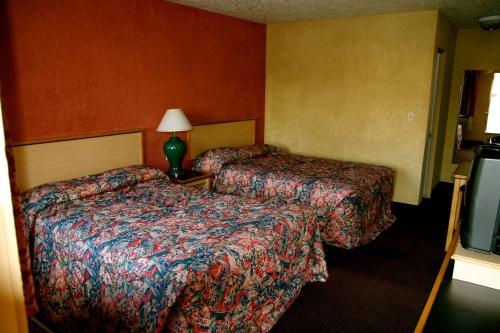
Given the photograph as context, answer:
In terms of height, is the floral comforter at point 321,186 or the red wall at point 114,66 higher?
the red wall at point 114,66

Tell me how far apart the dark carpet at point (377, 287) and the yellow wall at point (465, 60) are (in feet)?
7.05

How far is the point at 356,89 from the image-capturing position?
189 inches

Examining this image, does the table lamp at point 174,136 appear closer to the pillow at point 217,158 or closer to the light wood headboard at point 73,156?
the light wood headboard at point 73,156

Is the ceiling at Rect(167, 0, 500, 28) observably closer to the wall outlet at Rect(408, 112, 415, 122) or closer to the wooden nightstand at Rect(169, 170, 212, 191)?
the wall outlet at Rect(408, 112, 415, 122)

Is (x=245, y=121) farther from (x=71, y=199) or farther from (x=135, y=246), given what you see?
(x=135, y=246)

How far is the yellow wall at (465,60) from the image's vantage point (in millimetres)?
5203

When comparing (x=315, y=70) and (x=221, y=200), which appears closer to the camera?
(x=221, y=200)

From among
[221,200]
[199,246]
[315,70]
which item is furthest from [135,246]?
[315,70]

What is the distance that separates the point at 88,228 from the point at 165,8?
252cm

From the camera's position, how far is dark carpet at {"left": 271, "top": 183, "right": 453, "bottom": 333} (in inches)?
94.0

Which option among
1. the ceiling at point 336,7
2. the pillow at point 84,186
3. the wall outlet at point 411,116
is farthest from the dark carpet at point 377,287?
the ceiling at point 336,7

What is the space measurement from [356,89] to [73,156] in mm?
3444

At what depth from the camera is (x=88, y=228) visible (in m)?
2.32

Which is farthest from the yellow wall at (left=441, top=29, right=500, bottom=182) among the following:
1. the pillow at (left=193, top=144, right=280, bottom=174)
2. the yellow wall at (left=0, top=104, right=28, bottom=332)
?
the yellow wall at (left=0, top=104, right=28, bottom=332)
